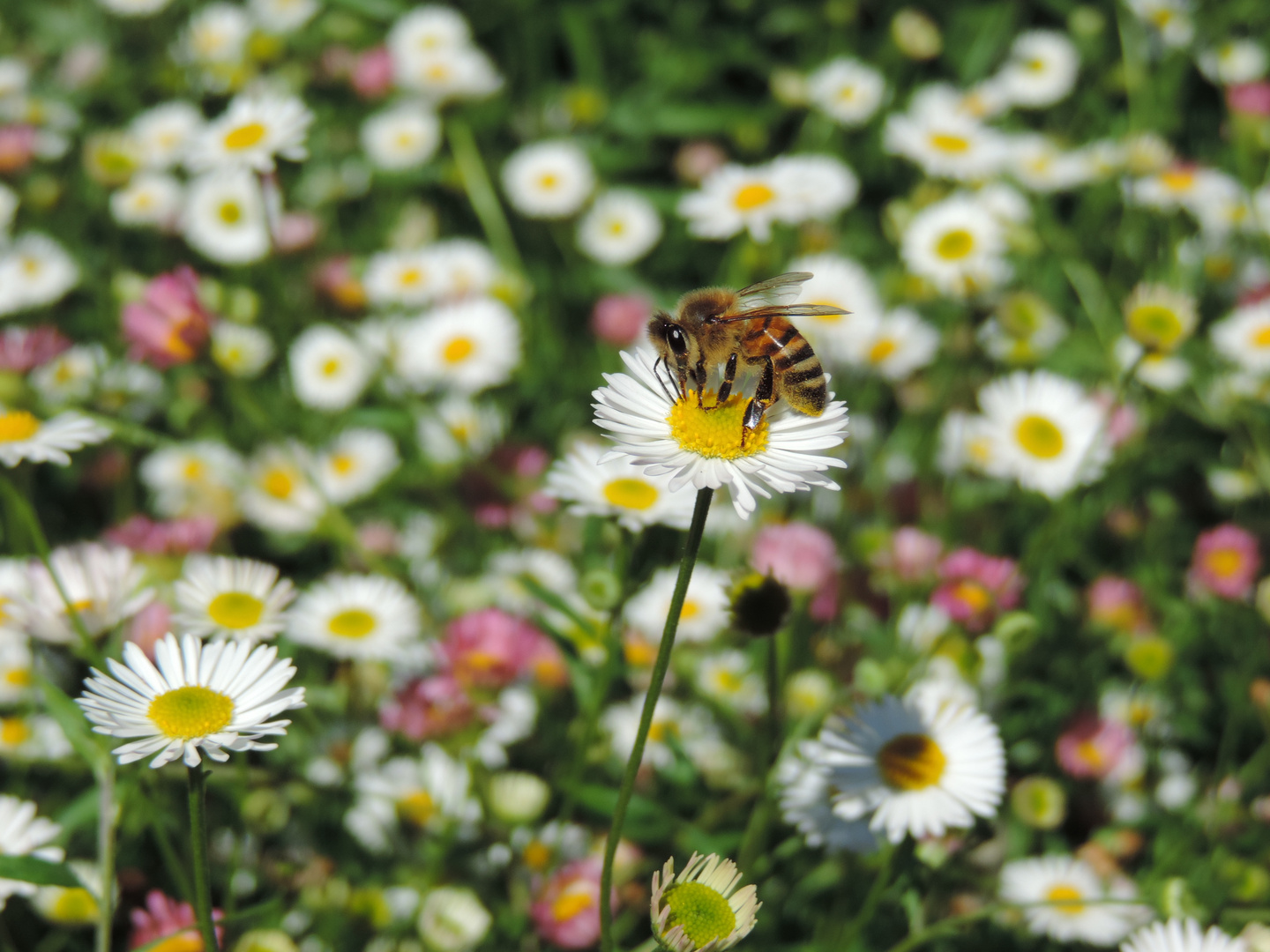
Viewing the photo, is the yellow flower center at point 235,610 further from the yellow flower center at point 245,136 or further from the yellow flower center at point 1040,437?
the yellow flower center at point 1040,437

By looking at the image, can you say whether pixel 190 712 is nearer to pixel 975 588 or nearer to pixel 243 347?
pixel 975 588

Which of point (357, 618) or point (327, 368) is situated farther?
point (327, 368)

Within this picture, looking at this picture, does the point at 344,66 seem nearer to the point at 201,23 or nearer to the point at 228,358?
the point at 201,23

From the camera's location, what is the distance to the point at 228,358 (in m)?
2.43

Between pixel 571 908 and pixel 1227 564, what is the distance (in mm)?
1415

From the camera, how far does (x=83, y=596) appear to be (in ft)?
5.11

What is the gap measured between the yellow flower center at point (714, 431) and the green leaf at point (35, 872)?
2.59 feet

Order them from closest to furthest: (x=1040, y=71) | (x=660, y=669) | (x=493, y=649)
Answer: (x=660, y=669)
(x=493, y=649)
(x=1040, y=71)

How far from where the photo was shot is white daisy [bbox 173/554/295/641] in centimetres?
137

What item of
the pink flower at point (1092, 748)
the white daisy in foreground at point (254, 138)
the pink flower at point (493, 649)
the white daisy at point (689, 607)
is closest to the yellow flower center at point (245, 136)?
the white daisy in foreground at point (254, 138)

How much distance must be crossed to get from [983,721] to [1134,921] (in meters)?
0.45

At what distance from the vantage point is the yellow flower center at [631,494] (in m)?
1.47

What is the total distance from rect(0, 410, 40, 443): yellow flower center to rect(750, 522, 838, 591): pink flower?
1.09 meters

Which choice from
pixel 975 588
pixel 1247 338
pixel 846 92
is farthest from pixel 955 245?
pixel 975 588
